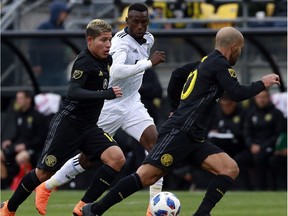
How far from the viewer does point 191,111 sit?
978cm

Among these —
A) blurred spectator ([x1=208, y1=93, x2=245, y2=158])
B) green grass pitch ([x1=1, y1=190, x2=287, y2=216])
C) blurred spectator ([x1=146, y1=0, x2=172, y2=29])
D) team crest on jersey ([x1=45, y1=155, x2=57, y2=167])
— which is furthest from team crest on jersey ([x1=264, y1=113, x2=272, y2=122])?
team crest on jersey ([x1=45, y1=155, x2=57, y2=167])

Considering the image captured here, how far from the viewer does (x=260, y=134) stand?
17953 mm

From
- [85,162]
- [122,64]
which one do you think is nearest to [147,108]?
[85,162]

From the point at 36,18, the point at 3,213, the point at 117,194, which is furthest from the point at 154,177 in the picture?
the point at 36,18

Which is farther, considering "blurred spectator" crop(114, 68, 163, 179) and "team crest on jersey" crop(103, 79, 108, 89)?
"blurred spectator" crop(114, 68, 163, 179)

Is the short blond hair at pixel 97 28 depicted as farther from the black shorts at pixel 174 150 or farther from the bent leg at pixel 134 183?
the bent leg at pixel 134 183

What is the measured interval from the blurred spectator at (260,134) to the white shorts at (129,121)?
5.98 meters

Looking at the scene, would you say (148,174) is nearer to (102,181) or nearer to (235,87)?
(102,181)

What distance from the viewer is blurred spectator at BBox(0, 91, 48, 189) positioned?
18.5 m

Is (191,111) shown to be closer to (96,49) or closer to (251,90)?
(251,90)

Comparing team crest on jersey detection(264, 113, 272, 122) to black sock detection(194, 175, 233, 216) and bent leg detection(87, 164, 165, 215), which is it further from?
bent leg detection(87, 164, 165, 215)

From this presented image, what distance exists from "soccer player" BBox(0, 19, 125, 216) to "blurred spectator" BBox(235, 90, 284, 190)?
7.39 metres

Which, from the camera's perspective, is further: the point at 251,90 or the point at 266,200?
the point at 266,200

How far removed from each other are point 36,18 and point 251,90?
45.7 feet
